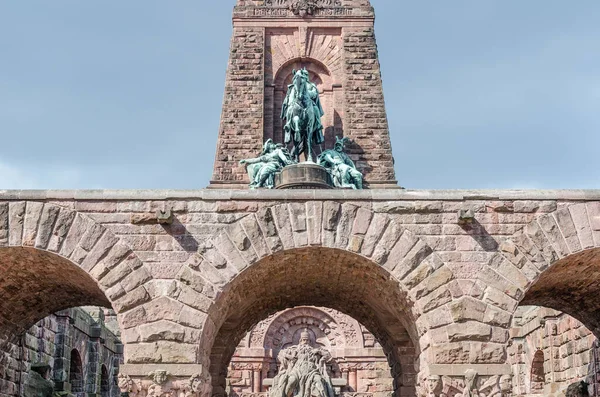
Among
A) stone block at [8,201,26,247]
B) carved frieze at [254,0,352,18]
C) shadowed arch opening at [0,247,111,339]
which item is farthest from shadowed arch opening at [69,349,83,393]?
carved frieze at [254,0,352,18]

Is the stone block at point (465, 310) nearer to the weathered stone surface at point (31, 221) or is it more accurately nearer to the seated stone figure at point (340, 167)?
the weathered stone surface at point (31, 221)

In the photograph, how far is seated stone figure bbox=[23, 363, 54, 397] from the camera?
14.4 meters

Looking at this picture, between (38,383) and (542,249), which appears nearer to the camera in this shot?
(542,249)

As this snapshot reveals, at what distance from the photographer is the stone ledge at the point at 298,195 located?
10.6 metres

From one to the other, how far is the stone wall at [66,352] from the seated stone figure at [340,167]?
21.3 feet

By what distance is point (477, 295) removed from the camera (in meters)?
10.3

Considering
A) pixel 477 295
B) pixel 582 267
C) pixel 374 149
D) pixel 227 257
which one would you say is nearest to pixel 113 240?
pixel 227 257

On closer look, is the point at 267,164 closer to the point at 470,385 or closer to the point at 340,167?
the point at 340,167

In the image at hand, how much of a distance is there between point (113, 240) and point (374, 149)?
13.0 m

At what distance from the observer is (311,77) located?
79.0 feet

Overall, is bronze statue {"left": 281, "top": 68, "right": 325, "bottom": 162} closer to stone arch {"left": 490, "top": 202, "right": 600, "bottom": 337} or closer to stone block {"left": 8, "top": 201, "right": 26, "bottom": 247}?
stone arch {"left": 490, "top": 202, "right": 600, "bottom": 337}

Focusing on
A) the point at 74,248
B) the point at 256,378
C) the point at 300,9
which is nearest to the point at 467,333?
the point at 74,248

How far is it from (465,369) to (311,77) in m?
15.1

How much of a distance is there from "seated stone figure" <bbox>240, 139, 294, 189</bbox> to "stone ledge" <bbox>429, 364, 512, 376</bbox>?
400 inches
